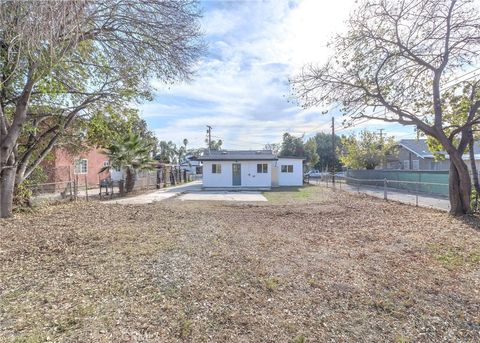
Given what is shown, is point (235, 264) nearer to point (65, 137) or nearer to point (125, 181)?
point (65, 137)

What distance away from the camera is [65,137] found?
42.8 ft

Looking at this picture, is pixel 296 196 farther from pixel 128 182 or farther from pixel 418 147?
pixel 418 147

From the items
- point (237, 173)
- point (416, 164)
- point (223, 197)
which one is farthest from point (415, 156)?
point (223, 197)

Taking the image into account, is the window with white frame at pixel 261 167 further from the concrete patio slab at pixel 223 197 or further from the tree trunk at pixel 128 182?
the tree trunk at pixel 128 182

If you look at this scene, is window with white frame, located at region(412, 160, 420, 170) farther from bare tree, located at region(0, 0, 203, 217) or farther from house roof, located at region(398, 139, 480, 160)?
bare tree, located at region(0, 0, 203, 217)

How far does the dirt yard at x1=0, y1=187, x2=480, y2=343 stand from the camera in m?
3.07

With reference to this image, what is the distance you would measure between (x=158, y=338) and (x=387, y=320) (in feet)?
7.43

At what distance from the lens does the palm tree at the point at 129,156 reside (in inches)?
742

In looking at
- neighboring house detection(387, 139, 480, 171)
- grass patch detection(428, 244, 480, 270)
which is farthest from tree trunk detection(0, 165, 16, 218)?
neighboring house detection(387, 139, 480, 171)

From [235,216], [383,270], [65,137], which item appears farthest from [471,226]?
[65,137]

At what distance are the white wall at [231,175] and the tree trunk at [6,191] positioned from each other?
17.1 meters

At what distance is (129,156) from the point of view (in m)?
19.2

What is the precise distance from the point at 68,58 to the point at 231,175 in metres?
18.7

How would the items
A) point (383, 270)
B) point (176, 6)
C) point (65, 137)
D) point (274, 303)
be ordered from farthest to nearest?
point (65, 137) → point (176, 6) → point (383, 270) → point (274, 303)
